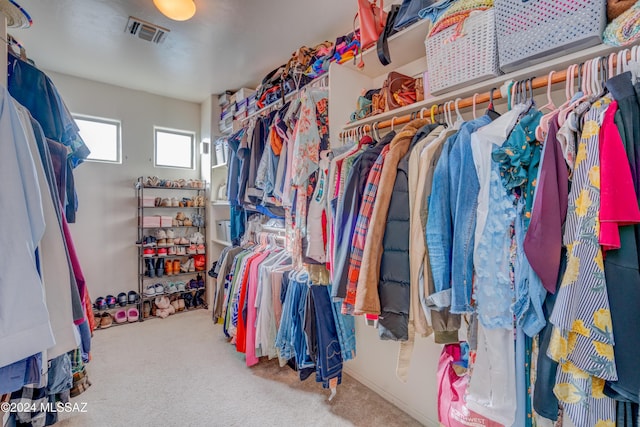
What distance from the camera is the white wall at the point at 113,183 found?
330 cm

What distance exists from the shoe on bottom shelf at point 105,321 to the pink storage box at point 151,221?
1047mm

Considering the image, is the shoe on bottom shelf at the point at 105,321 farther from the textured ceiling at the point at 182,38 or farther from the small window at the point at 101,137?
the textured ceiling at the point at 182,38

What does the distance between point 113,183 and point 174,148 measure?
32.9 inches

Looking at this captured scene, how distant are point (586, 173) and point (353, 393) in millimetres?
1878

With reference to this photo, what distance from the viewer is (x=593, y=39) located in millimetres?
950

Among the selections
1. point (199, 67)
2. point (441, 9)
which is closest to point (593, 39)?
point (441, 9)

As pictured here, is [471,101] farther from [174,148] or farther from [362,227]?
[174,148]

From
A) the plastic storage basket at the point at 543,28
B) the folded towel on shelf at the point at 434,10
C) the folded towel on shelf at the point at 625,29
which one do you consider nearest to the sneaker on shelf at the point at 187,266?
the folded towel on shelf at the point at 434,10

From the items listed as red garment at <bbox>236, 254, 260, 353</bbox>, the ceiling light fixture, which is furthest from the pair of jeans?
the ceiling light fixture

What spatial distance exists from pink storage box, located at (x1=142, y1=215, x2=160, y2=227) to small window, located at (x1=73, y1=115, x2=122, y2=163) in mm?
733

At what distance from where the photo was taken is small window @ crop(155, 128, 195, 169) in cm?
383

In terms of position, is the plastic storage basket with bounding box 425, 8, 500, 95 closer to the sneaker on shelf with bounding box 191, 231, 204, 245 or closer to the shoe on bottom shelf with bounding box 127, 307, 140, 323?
the sneaker on shelf with bounding box 191, 231, 204, 245

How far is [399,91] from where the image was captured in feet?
5.23

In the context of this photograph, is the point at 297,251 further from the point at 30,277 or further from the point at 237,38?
the point at 237,38
